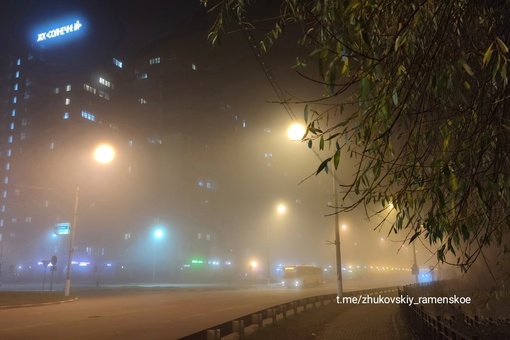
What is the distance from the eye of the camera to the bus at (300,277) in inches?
2265

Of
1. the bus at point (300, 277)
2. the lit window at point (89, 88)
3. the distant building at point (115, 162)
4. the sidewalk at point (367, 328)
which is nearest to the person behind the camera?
the sidewalk at point (367, 328)

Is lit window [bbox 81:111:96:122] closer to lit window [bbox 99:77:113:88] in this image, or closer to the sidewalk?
lit window [bbox 99:77:113:88]

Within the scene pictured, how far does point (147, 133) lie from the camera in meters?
103

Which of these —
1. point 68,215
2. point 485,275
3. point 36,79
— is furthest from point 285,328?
point 36,79

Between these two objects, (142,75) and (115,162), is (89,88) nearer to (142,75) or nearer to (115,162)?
(142,75)

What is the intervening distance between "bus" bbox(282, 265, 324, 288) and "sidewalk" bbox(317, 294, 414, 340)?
3712 cm

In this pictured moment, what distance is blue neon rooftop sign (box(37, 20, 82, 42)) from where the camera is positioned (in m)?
113

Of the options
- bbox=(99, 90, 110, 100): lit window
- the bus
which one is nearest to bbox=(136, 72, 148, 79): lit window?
bbox=(99, 90, 110, 100): lit window

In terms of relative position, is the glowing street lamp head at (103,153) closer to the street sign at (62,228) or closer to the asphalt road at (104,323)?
the asphalt road at (104,323)

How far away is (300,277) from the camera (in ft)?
189

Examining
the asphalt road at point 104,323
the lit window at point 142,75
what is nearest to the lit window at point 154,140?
the lit window at point 142,75

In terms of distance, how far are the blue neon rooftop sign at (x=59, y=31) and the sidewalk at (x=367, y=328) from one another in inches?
4565

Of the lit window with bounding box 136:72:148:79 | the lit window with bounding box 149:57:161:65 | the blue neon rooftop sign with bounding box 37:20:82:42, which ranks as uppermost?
the blue neon rooftop sign with bounding box 37:20:82:42

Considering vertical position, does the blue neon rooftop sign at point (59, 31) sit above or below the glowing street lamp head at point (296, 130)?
above
